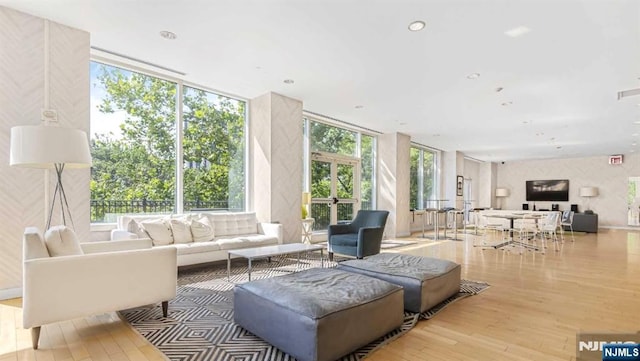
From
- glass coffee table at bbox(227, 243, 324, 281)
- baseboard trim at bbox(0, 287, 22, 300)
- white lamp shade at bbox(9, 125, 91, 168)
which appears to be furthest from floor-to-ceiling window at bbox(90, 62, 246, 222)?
white lamp shade at bbox(9, 125, 91, 168)

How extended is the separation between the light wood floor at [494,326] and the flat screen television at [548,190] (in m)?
10.7

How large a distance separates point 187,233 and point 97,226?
3.75 ft

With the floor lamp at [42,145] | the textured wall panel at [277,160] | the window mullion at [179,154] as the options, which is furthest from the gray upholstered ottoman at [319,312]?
the textured wall panel at [277,160]

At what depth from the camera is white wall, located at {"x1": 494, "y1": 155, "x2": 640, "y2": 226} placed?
12.8 m

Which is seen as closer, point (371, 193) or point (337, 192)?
point (337, 192)

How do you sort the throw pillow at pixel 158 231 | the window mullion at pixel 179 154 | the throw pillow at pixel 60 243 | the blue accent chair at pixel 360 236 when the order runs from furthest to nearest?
the window mullion at pixel 179 154 < the blue accent chair at pixel 360 236 < the throw pillow at pixel 158 231 < the throw pillow at pixel 60 243

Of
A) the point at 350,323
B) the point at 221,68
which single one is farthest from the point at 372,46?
the point at 350,323

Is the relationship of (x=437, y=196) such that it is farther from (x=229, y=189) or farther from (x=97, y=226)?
(x=97, y=226)

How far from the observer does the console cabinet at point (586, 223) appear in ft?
35.7

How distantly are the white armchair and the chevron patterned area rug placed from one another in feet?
0.86

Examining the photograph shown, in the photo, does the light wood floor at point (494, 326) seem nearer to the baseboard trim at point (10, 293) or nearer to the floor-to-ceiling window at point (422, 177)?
the baseboard trim at point (10, 293)

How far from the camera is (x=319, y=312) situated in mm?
2154

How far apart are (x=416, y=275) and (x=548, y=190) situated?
47.0 ft

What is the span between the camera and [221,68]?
16.1 feet
